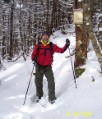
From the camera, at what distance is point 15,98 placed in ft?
33.9

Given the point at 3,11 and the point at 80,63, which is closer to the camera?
the point at 80,63

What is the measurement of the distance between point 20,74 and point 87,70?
5.35 metres

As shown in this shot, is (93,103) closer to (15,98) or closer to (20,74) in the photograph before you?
(15,98)

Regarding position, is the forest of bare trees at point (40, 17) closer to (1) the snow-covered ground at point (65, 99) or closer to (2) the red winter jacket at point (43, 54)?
(1) the snow-covered ground at point (65, 99)

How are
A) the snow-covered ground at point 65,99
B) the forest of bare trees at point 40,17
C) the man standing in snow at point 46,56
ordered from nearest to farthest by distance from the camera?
the snow-covered ground at point 65,99, the man standing in snow at point 46,56, the forest of bare trees at point 40,17

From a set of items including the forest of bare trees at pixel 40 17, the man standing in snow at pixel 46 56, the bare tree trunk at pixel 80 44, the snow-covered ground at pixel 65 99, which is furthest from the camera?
the forest of bare trees at pixel 40 17

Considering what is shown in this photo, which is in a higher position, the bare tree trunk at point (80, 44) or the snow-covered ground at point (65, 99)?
the bare tree trunk at point (80, 44)

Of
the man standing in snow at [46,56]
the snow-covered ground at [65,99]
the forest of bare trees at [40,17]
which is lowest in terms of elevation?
the snow-covered ground at [65,99]

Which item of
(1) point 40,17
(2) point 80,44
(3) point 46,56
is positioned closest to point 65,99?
(3) point 46,56

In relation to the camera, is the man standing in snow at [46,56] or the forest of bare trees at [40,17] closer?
the man standing in snow at [46,56]

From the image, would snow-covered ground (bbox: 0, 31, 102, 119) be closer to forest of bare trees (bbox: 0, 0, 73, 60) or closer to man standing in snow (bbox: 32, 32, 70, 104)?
man standing in snow (bbox: 32, 32, 70, 104)

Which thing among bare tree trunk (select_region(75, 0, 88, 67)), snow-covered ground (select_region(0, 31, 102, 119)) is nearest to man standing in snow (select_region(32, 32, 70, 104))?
snow-covered ground (select_region(0, 31, 102, 119))

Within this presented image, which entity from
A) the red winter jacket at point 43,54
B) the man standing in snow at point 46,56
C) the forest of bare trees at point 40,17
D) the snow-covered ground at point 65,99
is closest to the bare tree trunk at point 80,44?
the snow-covered ground at point 65,99

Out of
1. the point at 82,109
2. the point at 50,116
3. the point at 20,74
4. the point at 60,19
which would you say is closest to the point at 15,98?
the point at 50,116
